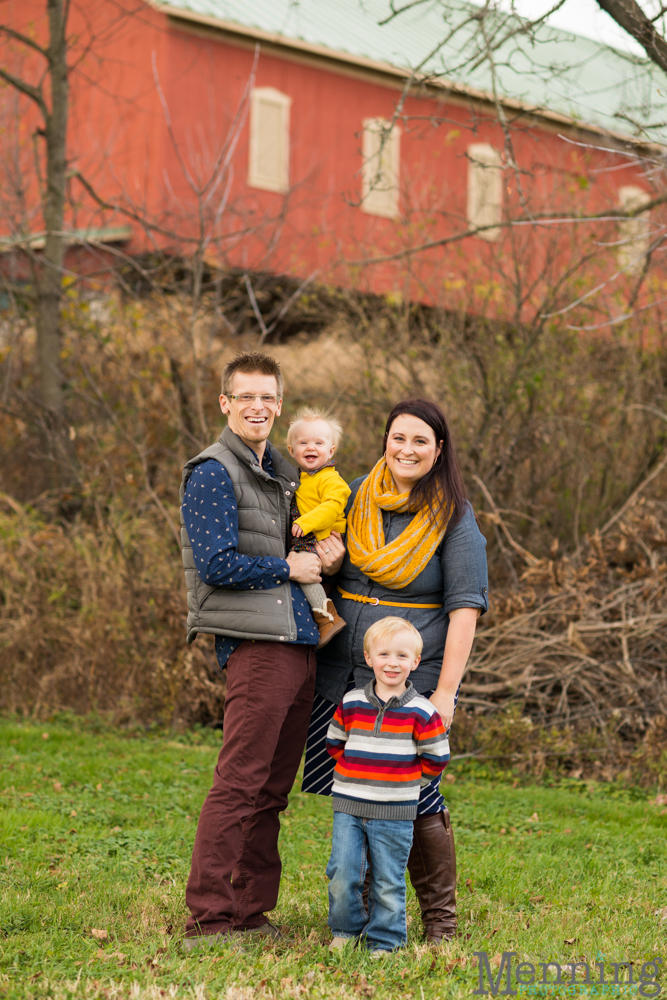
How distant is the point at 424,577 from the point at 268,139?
12546mm

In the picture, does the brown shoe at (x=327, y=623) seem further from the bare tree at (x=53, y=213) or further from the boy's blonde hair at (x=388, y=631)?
the bare tree at (x=53, y=213)

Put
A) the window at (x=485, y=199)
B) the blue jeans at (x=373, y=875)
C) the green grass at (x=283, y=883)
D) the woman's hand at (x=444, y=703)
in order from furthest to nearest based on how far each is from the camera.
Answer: the window at (x=485, y=199) < the woman's hand at (x=444, y=703) < the blue jeans at (x=373, y=875) < the green grass at (x=283, y=883)

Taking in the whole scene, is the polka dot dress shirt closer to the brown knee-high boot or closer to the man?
the man

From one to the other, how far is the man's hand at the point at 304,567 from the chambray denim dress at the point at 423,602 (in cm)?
19

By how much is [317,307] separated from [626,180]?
629 centimetres

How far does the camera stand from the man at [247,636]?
3.54m

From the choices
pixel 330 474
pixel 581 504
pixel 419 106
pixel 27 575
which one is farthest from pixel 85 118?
pixel 330 474

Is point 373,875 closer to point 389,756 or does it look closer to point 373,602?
point 389,756

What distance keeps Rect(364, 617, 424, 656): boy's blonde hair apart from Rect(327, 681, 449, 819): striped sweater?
0.58 feet

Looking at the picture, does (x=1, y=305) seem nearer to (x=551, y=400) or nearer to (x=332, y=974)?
(x=551, y=400)

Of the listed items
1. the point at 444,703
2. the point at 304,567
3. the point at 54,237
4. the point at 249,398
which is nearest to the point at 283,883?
the point at 444,703

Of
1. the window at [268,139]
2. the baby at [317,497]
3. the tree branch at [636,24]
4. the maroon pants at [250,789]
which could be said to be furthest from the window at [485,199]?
the maroon pants at [250,789]

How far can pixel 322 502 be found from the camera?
3859 millimetres

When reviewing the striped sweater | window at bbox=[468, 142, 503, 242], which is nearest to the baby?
the striped sweater
